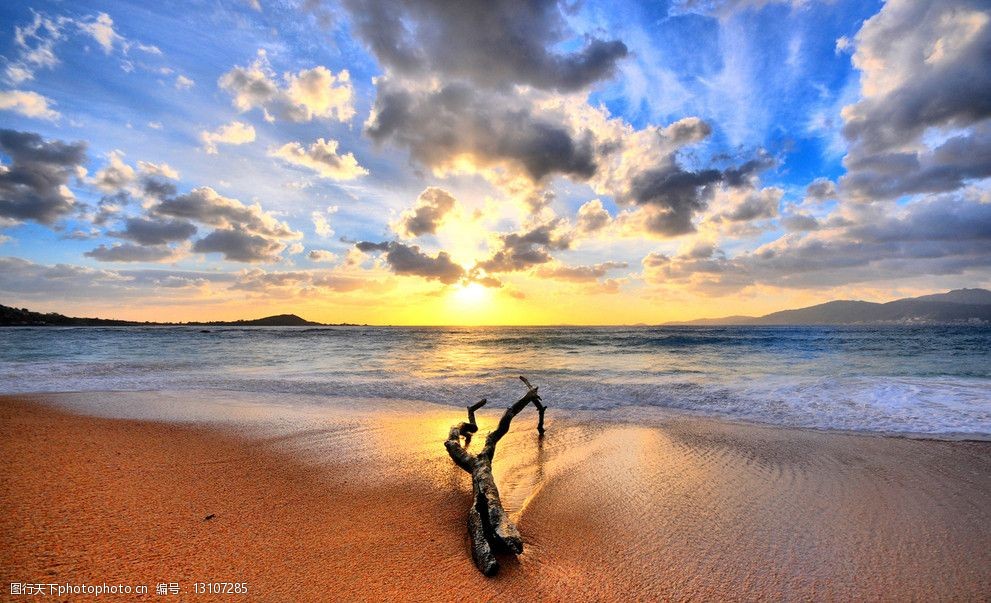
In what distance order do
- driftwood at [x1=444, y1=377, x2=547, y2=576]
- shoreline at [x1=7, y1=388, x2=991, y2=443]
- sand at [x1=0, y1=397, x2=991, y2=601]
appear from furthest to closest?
shoreline at [x1=7, y1=388, x2=991, y2=443], driftwood at [x1=444, y1=377, x2=547, y2=576], sand at [x1=0, y1=397, x2=991, y2=601]

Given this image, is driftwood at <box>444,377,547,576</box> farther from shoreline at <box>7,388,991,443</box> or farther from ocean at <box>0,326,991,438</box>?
ocean at <box>0,326,991,438</box>

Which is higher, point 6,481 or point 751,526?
point 6,481

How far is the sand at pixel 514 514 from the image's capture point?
11.5ft

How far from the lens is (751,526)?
182 inches

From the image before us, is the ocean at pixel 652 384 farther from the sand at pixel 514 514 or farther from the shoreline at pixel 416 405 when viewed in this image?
the sand at pixel 514 514

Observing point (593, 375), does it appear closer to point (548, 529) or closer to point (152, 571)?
point (548, 529)

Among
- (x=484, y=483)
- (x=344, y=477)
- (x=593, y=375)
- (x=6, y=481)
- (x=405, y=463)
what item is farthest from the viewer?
(x=593, y=375)

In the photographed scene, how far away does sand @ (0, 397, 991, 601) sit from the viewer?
351cm

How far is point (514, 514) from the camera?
4.91 m

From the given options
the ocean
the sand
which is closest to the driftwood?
the sand

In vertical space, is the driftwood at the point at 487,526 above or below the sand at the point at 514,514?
above

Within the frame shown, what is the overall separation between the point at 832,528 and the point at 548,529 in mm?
3285

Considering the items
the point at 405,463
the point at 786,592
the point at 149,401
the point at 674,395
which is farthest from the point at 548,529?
the point at 149,401

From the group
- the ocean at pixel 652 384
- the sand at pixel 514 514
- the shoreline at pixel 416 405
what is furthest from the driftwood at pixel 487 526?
the ocean at pixel 652 384
